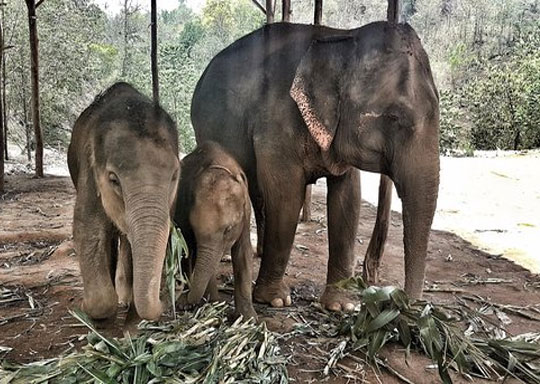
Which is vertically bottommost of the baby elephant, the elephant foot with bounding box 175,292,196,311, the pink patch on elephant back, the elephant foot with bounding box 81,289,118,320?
the elephant foot with bounding box 175,292,196,311

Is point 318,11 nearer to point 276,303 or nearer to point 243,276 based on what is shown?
point 276,303

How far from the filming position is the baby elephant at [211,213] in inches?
116

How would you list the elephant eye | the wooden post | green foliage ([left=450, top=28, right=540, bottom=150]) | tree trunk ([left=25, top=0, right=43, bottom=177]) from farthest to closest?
1. green foliage ([left=450, top=28, right=540, bottom=150])
2. tree trunk ([left=25, top=0, right=43, bottom=177])
3. the wooden post
4. the elephant eye

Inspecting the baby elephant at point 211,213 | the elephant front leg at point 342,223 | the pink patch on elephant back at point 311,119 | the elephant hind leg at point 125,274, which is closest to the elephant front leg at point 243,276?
the baby elephant at point 211,213

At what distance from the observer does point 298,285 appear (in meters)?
4.35

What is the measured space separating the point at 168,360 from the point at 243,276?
93 centimetres

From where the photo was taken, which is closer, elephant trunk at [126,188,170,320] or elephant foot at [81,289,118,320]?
elephant trunk at [126,188,170,320]

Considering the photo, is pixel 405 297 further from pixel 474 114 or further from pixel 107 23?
pixel 107 23

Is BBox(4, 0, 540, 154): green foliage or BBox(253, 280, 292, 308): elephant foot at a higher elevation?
BBox(4, 0, 540, 154): green foliage

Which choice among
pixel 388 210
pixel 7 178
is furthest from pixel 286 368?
pixel 7 178

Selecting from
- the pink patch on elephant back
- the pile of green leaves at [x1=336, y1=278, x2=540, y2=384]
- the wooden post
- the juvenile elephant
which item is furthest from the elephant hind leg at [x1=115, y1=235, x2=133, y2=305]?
the wooden post

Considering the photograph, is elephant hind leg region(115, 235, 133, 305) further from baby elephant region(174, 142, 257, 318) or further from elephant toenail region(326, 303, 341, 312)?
elephant toenail region(326, 303, 341, 312)

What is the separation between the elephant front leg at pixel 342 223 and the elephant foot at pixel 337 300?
0.16 metres

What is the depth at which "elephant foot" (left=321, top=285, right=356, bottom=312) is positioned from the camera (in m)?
3.68
